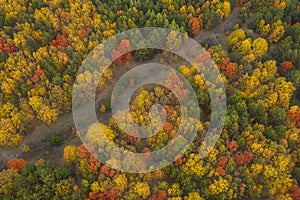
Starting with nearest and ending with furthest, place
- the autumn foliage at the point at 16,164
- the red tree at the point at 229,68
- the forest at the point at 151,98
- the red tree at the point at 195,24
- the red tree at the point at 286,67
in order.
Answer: the forest at the point at 151,98, the autumn foliage at the point at 16,164, the red tree at the point at 229,68, the red tree at the point at 286,67, the red tree at the point at 195,24

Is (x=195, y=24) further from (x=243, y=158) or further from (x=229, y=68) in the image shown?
(x=243, y=158)

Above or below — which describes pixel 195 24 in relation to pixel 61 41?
below

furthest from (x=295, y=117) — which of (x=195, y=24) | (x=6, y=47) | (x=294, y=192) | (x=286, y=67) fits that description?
(x=6, y=47)

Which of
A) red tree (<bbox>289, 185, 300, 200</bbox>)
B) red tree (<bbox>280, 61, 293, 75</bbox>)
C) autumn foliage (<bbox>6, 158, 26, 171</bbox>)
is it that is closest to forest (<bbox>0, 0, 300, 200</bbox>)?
red tree (<bbox>289, 185, 300, 200</bbox>)

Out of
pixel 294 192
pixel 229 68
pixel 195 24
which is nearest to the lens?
pixel 294 192

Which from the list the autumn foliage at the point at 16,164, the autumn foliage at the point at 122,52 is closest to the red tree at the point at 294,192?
the autumn foliage at the point at 122,52

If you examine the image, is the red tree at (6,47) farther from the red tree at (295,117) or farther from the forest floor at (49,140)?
the red tree at (295,117)

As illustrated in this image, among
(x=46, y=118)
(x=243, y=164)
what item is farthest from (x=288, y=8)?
(x=46, y=118)

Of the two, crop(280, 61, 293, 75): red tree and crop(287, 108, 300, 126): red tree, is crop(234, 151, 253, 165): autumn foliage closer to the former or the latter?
crop(287, 108, 300, 126): red tree

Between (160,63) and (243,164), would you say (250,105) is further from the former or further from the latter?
(160,63)
